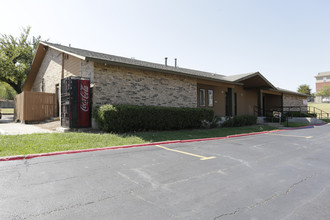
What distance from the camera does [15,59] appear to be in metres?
25.7

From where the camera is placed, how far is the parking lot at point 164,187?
9.55 feet

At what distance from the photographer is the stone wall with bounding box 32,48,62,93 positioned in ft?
51.0

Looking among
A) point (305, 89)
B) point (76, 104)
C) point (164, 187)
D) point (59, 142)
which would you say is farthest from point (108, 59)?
point (305, 89)

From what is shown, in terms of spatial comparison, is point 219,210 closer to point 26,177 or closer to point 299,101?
point 26,177

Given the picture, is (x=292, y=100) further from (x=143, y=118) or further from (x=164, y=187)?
(x=164, y=187)

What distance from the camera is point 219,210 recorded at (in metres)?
2.98

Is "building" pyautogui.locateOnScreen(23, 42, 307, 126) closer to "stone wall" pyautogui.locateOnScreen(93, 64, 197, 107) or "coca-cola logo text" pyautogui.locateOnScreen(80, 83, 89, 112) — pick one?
"stone wall" pyautogui.locateOnScreen(93, 64, 197, 107)

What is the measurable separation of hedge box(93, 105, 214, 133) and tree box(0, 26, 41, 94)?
19707mm

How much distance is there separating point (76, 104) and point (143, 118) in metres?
3.51

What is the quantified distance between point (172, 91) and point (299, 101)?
955 inches

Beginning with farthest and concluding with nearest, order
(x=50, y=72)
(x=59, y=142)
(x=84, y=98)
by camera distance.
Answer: (x=50, y=72)
(x=84, y=98)
(x=59, y=142)

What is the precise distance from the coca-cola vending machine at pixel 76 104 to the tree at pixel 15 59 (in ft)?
58.2

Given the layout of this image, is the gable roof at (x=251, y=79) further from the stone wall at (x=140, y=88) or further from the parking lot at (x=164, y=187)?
the parking lot at (x=164, y=187)

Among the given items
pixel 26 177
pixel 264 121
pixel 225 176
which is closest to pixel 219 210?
pixel 225 176
